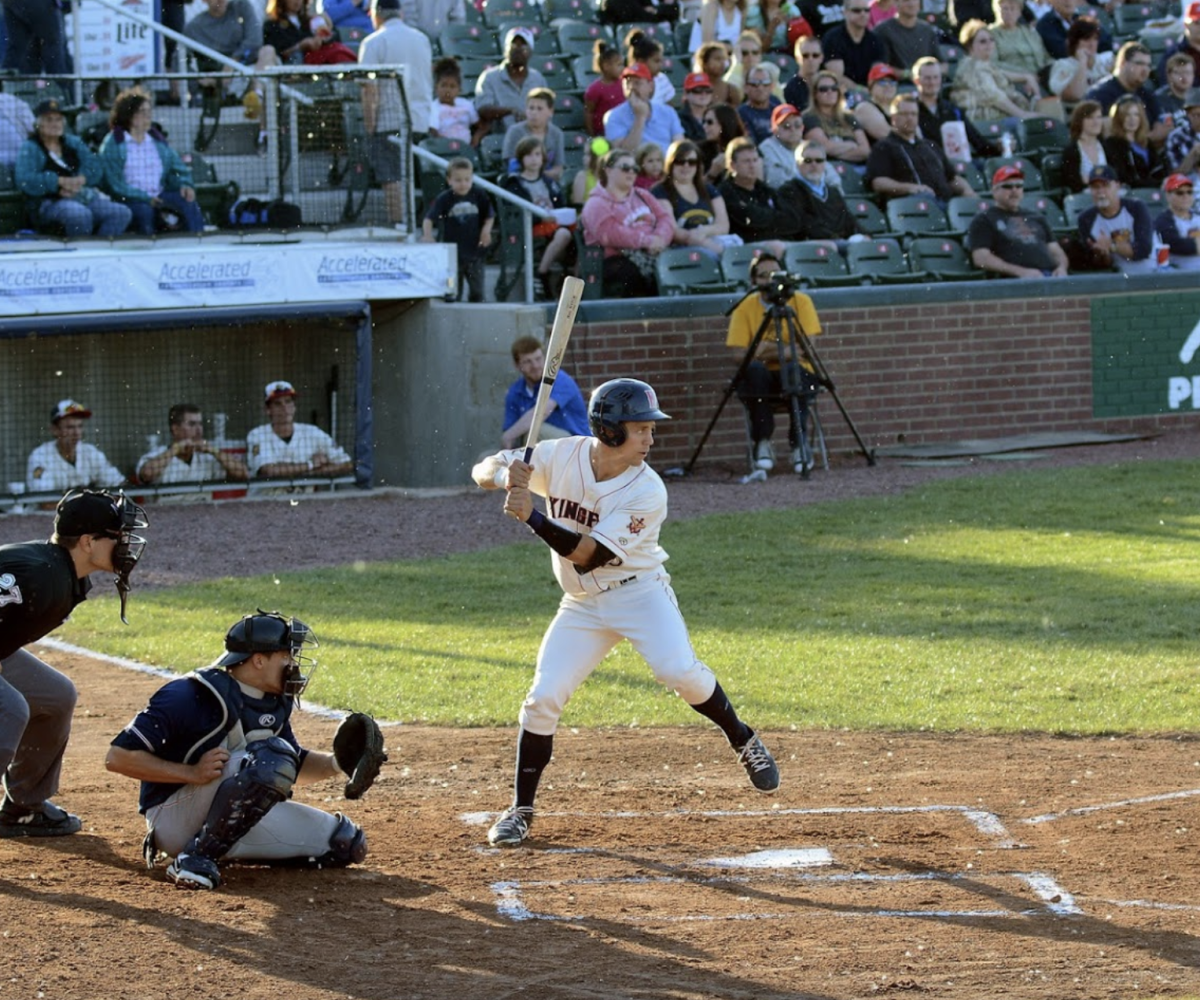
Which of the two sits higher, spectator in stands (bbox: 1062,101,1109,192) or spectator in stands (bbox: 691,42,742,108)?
spectator in stands (bbox: 691,42,742,108)

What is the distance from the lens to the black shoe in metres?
6.81

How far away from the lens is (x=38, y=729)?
672 cm

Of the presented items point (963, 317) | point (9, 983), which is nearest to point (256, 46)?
point (963, 317)

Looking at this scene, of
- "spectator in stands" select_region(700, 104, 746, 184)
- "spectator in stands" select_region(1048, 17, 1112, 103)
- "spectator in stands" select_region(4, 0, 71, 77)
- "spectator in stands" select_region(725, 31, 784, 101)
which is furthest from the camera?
"spectator in stands" select_region(1048, 17, 1112, 103)

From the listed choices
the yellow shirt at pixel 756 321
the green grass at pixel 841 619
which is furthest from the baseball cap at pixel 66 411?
the yellow shirt at pixel 756 321

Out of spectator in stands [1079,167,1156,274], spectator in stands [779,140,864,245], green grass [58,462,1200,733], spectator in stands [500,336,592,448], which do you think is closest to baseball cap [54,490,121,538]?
green grass [58,462,1200,733]

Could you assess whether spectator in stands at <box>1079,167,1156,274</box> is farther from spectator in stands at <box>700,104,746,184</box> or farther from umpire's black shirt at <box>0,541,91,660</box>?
umpire's black shirt at <box>0,541,91,660</box>

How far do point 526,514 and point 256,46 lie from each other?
39.4ft

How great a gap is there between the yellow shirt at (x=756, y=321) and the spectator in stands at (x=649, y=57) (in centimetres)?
296

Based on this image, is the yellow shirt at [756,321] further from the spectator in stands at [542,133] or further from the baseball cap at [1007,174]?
the baseball cap at [1007,174]

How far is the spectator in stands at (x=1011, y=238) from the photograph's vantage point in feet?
56.0

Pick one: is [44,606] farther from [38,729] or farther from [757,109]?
[757,109]

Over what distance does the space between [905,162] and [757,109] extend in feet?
4.97

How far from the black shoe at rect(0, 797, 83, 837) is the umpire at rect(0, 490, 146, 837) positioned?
42mm
